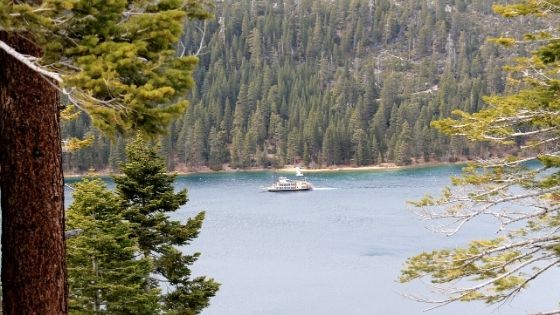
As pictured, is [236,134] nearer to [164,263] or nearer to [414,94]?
[414,94]

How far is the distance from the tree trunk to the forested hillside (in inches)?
2977

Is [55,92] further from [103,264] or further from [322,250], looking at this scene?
[322,250]

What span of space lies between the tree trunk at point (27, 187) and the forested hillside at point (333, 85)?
2977 inches

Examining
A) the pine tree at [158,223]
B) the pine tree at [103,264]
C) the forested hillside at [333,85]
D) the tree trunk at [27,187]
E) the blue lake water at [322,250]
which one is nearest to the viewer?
the tree trunk at [27,187]

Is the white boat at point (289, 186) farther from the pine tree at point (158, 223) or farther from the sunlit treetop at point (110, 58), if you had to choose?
the sunlit treetop at point (110, 58)

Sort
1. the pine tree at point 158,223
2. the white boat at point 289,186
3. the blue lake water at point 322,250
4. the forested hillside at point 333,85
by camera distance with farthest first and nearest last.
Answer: the forested hillside at point 333,85
the white boat at point 289,186
the blue lake water at point 322,250
the pine tree at point 158,223

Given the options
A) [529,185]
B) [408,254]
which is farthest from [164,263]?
[408,254]

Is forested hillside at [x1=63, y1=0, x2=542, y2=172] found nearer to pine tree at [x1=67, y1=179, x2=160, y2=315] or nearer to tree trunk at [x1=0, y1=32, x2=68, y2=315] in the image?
pine tree at [x1=67, y1=179, x2=160, y2=315]

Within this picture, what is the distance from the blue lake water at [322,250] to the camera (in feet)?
107

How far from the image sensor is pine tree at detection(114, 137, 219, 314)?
13.1 metres

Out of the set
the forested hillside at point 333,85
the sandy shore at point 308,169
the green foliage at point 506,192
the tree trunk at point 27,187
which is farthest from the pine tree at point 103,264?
the sandy shore at point 308,169

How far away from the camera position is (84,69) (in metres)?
3.55

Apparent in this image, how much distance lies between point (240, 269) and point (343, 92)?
110089 mm

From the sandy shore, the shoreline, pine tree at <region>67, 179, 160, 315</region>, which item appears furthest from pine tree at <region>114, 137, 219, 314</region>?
the sandy shore
